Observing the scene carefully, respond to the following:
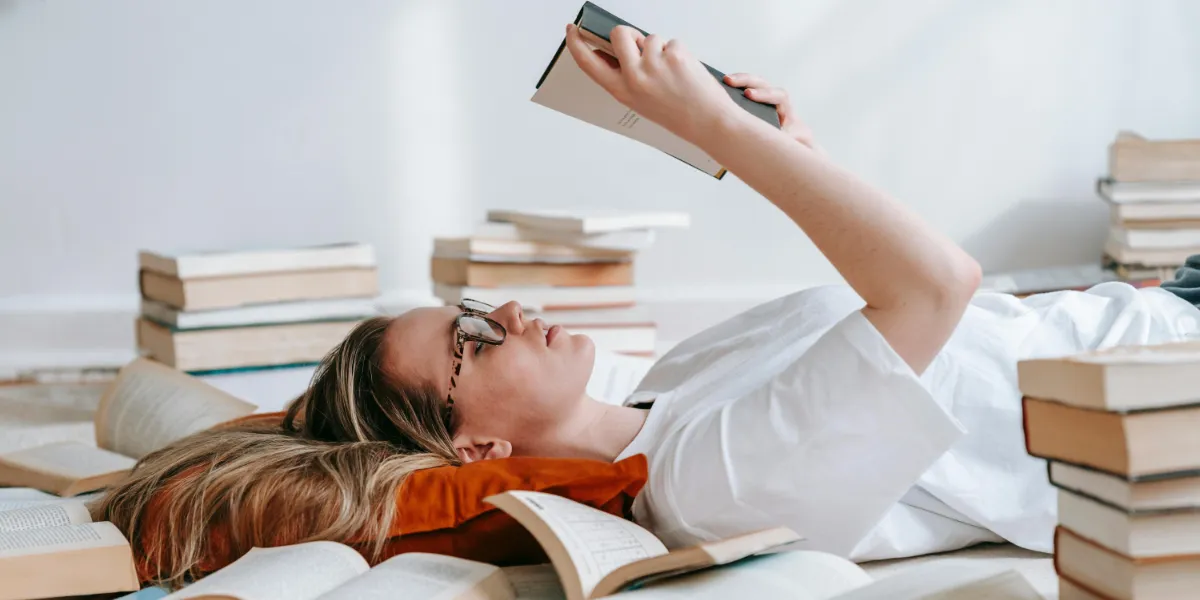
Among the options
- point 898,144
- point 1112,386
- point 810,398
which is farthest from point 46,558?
point 898,144

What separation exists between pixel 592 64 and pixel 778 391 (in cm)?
41

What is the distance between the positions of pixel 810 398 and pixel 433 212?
7.27 feet

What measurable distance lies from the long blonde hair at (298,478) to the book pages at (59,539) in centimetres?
7

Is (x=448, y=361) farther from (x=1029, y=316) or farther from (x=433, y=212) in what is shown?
(x=433, y=212)

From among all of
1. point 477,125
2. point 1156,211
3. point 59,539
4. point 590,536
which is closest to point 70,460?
point 59,539

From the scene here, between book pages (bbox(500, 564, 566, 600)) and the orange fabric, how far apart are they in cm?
3

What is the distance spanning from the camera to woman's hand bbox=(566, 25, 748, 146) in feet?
3.84

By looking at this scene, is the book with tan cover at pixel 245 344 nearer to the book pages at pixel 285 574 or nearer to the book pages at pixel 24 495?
the book pages at pixel 24 495

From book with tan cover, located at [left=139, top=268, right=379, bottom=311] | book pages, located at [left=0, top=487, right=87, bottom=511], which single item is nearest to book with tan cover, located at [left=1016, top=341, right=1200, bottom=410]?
book pages, located at [left=0, top=487, right=87, bottom=511]

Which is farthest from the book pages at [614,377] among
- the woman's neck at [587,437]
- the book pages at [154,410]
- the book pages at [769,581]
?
the book pages at [769,581]

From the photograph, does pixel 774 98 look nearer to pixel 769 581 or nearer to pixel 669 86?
pixel 669 86

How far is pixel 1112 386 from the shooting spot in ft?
2.61

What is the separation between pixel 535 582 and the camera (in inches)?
46.1

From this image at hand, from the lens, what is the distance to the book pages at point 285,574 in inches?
38.9
